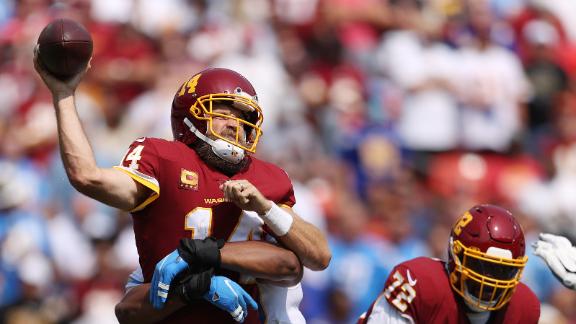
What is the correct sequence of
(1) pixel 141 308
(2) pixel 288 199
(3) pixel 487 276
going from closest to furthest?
(1) pixel 141 308, (2) pixel 288 199, (3) pixel 487 276

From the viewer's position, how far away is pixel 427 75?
431 inches

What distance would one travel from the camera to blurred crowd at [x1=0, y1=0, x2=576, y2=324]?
29.8ft

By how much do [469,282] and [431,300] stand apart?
19cm

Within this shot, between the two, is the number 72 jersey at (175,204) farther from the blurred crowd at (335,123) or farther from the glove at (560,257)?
the blurred crowd at (335,123)

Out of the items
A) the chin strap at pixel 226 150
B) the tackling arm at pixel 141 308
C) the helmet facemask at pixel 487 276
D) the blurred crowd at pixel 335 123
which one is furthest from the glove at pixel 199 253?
the blurred crowd at pixel 335 123

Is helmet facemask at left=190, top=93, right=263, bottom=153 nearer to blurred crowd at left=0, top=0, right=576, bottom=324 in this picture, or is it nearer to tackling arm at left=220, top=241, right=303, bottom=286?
tackling arm at left=220, top=241, right=303, bottom=286

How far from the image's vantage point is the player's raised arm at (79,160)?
4.06 meters

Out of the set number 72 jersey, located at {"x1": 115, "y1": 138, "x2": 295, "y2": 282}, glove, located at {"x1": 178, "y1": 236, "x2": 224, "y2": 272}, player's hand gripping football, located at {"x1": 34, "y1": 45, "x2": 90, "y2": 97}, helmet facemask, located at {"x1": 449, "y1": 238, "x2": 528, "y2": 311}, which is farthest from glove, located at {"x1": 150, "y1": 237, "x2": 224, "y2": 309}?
helmet facemask, located at {"x1": 449, "y1": 238, "x2": 528, "y2": 311}

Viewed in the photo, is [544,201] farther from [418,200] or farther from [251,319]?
[251,319]

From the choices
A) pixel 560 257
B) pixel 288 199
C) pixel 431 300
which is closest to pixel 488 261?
pixel 431 300

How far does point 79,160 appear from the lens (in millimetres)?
4059

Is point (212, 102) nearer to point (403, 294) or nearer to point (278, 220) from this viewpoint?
point (278, 220)

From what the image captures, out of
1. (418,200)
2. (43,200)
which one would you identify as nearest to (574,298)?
(418,200)

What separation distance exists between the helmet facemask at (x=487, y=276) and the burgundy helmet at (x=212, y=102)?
113 cm
